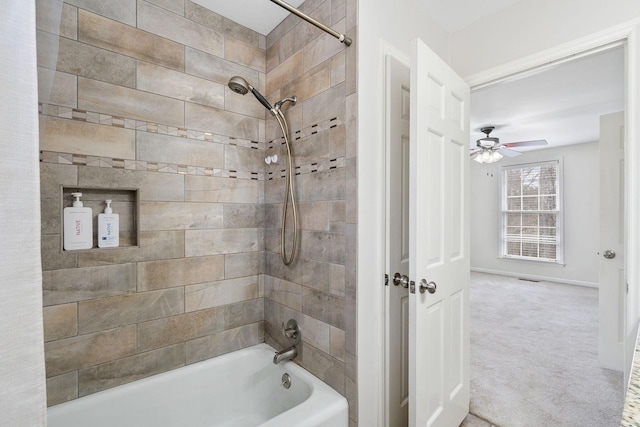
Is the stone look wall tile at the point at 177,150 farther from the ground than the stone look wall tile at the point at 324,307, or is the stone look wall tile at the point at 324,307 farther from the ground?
the stone look wall tile at the point at 177,150

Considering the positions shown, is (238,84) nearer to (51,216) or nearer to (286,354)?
(51,216)

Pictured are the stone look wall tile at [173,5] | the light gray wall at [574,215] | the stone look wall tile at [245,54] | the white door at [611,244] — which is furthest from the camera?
the light gray wall at [574,215]

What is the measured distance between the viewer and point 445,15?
75.0 inches

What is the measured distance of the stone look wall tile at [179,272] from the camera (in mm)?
1674

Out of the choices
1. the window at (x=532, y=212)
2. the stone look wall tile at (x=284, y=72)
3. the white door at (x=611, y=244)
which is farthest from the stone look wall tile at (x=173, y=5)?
the window at (x=532, y=212)

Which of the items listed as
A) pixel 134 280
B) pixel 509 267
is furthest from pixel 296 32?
pixel 509 267

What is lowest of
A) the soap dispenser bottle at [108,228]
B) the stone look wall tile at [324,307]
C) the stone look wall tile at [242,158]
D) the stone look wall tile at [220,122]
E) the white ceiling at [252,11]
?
the stone look wall tile at [324,307]

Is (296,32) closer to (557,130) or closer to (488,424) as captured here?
(488,424)

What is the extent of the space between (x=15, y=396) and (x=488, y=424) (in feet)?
7.69

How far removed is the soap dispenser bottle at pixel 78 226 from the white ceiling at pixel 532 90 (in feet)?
4.33

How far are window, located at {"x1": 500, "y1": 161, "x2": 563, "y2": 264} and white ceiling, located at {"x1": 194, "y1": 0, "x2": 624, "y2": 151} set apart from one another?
2.44 feet

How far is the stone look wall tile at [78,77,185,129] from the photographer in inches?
59.6

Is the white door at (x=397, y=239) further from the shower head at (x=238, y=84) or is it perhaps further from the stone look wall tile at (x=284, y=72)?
the shower head at (x=238, y=84)

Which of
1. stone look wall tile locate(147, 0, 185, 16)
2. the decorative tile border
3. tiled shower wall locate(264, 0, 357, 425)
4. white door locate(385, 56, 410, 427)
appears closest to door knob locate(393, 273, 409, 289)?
white door locate(385, 56, 410, 427)
